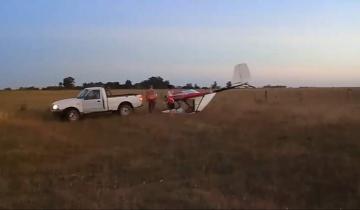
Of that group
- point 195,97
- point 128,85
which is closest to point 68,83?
point 128,85

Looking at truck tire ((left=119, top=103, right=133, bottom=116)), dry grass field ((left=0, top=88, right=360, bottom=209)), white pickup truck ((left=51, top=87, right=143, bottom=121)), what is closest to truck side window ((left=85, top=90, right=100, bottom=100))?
white pickup truck ((left=51, top=87, right=143, bottom=121))

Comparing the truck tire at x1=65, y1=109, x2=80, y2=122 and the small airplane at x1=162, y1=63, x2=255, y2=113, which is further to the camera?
the small airplane at x1=162, y1=63, x2=255, y2=113

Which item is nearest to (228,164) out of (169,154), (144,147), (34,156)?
(169,154)

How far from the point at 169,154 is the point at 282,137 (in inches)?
191

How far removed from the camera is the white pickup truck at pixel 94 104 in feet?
98.8

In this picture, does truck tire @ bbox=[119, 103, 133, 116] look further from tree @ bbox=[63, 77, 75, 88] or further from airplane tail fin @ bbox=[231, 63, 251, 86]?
tree @ bbox=[63, 77, 75, 88]

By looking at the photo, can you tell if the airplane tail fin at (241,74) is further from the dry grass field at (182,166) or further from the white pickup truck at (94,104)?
the dry grass field at (182,166)

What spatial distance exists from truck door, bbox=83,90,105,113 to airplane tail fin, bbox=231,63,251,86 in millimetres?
9039

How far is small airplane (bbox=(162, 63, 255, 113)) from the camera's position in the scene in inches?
1357

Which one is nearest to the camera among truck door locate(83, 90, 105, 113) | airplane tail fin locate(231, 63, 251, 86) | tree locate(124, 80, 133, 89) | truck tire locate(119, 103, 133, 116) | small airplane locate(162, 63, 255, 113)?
truck door locate(83, 90, 105, 113)

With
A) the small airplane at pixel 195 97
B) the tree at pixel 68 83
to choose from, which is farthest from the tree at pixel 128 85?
the small airplane at pixel 195 97

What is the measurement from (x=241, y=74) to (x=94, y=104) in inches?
381

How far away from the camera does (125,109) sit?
105ft

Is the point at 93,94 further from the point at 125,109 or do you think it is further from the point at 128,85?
the point at 128,85
